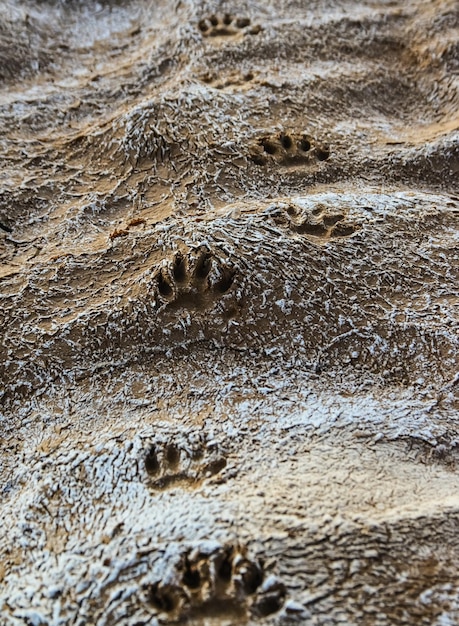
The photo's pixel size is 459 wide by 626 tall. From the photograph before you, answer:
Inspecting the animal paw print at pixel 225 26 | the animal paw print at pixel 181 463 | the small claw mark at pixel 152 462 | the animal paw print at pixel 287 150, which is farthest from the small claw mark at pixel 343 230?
the animal paw print at pixel 225 26

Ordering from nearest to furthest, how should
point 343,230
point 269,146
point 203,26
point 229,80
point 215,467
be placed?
1. point 215,467
2. point 343,230
3. point 269,146
4. point 229,80
5. point 203,26

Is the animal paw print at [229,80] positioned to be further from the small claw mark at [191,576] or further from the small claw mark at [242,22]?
the small claw mark at [191,576]

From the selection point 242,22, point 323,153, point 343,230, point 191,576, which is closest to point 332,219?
point 343,230

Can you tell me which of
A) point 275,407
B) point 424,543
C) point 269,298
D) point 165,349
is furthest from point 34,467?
point 424,543

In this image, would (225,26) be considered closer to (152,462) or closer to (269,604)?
(152,462)

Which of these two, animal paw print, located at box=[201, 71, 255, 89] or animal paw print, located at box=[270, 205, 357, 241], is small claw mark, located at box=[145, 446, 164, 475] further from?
animal paw print, located at box=[201, 71, 255, 89]
